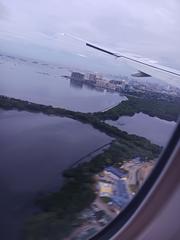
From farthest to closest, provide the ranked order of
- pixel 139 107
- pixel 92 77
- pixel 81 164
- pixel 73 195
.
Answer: pixel 92 77 → pixel 139 107 → pixel 81 164 → pixel 73 195

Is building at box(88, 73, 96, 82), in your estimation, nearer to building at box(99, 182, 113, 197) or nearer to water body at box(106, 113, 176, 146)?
water body at box(106, 113, 176, 146)

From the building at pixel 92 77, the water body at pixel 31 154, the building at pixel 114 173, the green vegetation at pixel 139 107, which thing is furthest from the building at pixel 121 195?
the building at pixel 92 77

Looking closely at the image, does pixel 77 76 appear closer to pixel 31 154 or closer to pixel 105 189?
pixel 31 154

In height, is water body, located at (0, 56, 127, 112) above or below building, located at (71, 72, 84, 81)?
below

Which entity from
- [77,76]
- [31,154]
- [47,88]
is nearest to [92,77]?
[77,76]

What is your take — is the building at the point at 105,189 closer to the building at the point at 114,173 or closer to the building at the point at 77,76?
the building at the point at 114,173

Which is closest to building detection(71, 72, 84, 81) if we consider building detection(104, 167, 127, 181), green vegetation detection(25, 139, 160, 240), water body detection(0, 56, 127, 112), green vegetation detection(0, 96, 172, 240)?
water body detection(0, 56, 127, 112)
